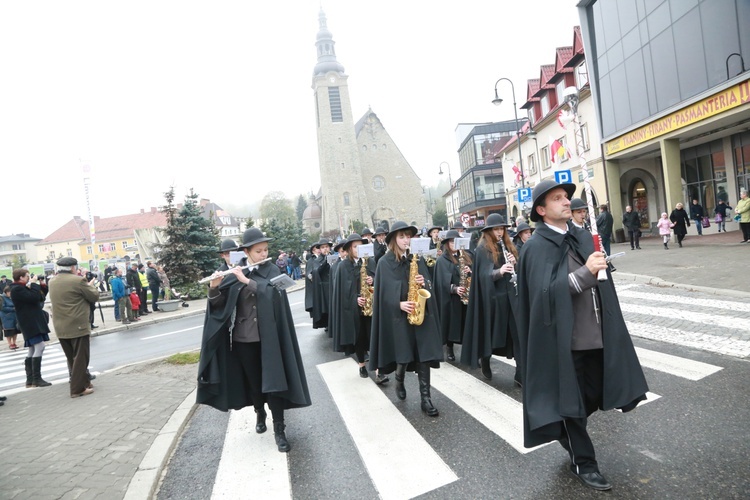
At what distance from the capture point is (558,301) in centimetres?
312

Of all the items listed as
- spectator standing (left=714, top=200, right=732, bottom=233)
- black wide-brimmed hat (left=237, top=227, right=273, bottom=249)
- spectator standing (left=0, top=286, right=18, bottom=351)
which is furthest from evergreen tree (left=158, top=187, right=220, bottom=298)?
spectator standing (left=714, top=200, right=732, bottom=233)

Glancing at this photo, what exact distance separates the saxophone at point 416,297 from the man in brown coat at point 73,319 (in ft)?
15.8

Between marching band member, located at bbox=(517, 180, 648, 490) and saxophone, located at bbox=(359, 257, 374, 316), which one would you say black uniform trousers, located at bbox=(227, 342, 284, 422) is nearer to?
saxophone, located at bbox=(359, 257, 374, 316)

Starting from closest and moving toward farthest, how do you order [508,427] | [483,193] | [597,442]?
[597,442] < [508,427] < [483,193]

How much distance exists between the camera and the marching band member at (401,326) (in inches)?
194

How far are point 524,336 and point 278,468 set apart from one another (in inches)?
91.9

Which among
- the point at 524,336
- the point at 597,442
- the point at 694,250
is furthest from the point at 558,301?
the point at 694,250

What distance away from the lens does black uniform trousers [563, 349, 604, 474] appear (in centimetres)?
320

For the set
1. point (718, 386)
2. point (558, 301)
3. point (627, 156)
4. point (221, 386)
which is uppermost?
point (627, 156)

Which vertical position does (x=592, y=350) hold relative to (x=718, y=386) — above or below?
above

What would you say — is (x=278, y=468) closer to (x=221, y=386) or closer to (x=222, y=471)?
(x=222, y=471)

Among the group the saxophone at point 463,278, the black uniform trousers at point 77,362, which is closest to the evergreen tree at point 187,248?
the black uniform trousers at point 77,362

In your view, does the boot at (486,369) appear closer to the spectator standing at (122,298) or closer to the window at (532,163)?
the spectator standing at (122,298)

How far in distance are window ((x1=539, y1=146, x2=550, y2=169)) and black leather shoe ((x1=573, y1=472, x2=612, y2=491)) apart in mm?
29372
